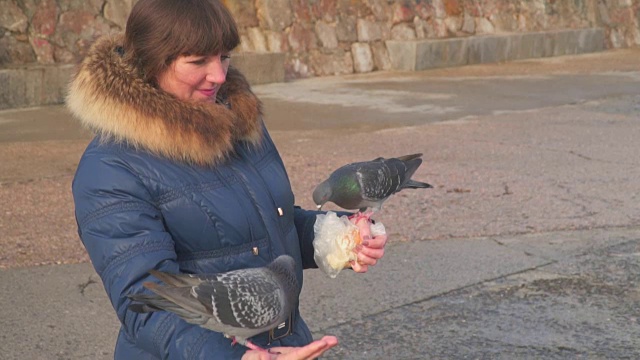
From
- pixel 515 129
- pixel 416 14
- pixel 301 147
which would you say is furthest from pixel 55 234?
pixel 416 14

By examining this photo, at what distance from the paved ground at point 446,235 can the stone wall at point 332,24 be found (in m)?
1.47

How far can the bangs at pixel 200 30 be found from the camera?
266 centimetres

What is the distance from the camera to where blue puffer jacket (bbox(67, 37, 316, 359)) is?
2541 mm

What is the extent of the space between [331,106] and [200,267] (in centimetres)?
937

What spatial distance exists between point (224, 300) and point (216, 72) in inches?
25.3

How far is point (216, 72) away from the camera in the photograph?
108 inches

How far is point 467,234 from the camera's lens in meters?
6.73

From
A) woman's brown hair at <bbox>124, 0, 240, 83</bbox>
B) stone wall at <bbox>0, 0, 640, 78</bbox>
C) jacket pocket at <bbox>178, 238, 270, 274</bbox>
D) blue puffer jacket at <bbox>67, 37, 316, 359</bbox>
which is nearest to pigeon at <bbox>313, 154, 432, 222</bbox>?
blue puffer jacket at <bbox>67, 37, 316, 359</bbox>

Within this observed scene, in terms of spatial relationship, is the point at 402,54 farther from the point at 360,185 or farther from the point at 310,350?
the point at 310,350

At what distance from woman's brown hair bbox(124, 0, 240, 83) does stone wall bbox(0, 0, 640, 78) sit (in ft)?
27.0

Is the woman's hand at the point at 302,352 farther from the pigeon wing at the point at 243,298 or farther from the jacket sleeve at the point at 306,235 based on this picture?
the jacket sleeve at the point at 306,235

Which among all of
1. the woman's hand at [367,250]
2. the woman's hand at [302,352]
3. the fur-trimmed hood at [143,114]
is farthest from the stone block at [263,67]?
the woman's hand at [302,352]

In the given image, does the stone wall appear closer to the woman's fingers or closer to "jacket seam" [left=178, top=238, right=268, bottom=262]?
"jacket seam" [left=178, top=238, right=268, bottom=262]

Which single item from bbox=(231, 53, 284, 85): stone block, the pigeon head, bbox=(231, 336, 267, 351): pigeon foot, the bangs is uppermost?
the bangs
